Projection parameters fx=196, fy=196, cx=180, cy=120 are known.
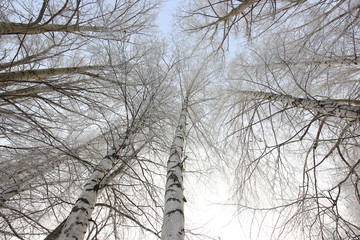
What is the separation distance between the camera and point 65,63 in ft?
15.9

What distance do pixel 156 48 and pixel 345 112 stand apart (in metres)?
3.10

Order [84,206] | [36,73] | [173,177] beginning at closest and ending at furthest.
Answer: [84,206], [173,177], [36,73]

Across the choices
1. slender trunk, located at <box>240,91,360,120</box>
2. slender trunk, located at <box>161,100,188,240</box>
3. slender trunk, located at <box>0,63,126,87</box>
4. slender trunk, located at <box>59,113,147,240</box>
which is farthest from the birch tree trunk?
slender trunk, located at <box>240,91,360,120</box>

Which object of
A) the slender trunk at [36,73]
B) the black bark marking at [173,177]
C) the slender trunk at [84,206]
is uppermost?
the slender trunk at [36,73]

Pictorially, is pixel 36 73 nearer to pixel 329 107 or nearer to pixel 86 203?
pixel 86 203

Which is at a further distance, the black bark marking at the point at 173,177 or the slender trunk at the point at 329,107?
the black bark marking at the point at 173,177

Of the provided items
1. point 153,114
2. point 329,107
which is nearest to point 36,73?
point 153,114

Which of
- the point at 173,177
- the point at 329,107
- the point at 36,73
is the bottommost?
the point at 173,177

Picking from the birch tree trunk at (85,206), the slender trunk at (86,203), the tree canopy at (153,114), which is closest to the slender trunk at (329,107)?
the tree canopy at (153,114)

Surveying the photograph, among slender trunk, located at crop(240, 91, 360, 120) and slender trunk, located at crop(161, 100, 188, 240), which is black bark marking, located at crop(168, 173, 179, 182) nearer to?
slender trunk, located at crop(161, 100, 188, 240)

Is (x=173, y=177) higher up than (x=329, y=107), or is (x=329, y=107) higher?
(x=329, y=107)


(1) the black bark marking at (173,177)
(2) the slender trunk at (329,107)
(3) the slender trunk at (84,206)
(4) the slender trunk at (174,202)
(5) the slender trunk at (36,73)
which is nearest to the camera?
(4) the slender trunk at (174,202)

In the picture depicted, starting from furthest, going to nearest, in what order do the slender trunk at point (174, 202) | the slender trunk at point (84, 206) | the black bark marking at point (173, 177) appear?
the black bark marking at point (173, 177)
the slender trunk at point (84, 206)
the slender trunk at point (174, 202)

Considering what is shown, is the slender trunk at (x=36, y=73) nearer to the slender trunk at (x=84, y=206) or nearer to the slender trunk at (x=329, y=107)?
the slender trunk at (x=84, y=206)
